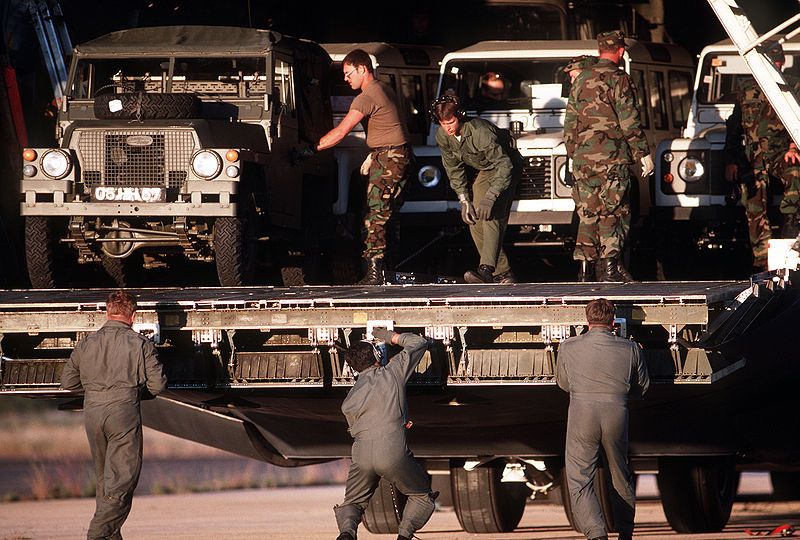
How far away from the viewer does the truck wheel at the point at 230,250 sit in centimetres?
1090

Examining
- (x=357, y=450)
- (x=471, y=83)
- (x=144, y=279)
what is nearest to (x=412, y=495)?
(x=357, y=450)

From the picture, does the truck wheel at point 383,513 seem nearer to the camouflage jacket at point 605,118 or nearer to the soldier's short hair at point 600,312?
the camouflage jacket at point 605,118

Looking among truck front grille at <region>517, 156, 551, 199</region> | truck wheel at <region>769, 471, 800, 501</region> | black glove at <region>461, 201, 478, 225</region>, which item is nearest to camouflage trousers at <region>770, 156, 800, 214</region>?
truck front grille at <region>517, 156, 551, 199</region>

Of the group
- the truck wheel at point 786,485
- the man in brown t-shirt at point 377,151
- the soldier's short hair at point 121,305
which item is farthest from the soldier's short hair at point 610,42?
the truck wheel at point 786,485

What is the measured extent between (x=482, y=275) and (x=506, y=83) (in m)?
3.51

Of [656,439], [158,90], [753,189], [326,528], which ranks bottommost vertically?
[326,528]

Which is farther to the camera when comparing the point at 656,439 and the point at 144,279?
the point at 144,279

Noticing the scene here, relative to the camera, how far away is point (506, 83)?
46.8ft

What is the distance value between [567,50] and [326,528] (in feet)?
18.9

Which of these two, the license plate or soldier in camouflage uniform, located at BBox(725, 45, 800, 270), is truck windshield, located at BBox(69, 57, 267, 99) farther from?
soldier in camouflage uniform, located at BBox(725, 45, 800, 270)

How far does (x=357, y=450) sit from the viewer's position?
328 inches

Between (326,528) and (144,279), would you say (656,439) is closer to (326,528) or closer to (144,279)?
(144,279)

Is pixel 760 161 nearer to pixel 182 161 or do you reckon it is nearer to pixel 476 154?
pixel 476 154

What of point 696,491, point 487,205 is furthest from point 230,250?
point 696,491
